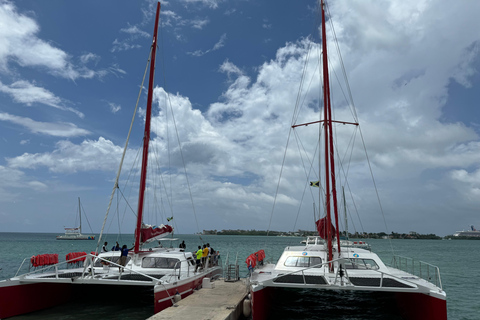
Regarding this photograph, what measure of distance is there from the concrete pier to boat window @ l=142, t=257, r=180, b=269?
1716mm

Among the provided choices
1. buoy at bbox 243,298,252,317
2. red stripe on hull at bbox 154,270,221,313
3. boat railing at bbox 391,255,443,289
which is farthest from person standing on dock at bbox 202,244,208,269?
boat railing at bbox 391,255,443,289

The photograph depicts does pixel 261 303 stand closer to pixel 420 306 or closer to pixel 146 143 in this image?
pixel 420 306

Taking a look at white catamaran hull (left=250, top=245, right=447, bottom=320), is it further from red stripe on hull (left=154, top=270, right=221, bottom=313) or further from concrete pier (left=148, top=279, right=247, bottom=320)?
red stripe on hull (left=154, top=270, right=221, bottom=313)

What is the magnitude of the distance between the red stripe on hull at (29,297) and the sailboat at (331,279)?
7.70m

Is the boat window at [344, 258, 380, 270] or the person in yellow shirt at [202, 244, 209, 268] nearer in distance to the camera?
the boat window at [344, 258, 380, 270]

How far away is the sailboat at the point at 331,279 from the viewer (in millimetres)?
10461

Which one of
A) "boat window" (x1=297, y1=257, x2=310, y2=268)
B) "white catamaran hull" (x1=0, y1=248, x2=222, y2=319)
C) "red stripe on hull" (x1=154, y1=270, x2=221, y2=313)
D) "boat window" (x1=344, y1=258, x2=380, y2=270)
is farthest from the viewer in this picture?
"boat window" (x1=297, y1=257, x2=310, y2=268)

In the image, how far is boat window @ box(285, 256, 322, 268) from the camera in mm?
14436

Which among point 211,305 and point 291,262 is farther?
point 291,262

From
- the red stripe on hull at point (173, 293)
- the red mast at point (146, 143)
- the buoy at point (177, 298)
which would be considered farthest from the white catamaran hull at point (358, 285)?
the red mast at point (146, 143)

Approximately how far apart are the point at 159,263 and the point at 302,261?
606cm

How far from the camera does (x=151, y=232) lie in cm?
1706

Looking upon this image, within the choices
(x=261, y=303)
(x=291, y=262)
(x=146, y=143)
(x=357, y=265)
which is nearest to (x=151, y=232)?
(x=146, y=143)

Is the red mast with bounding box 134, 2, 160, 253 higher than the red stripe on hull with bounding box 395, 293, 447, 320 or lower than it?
higher
